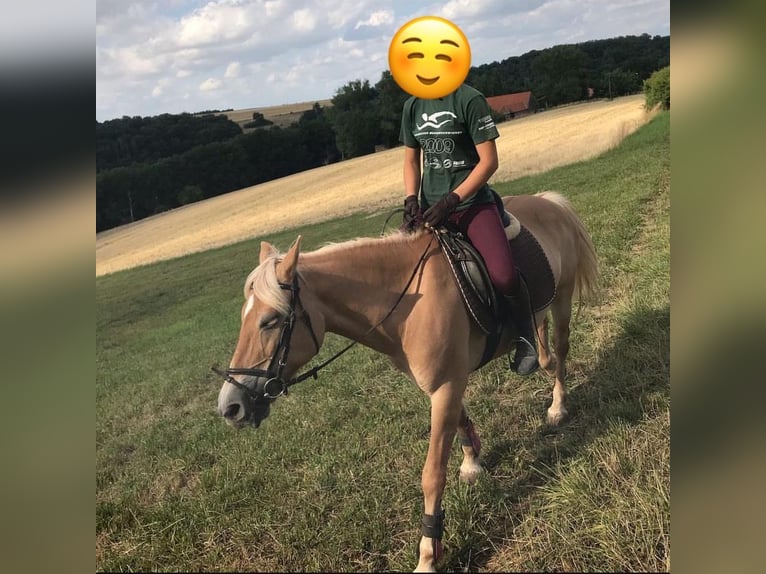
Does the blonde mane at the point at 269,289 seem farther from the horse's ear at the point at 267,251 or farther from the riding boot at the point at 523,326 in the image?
the riding boot at the point at 523,326

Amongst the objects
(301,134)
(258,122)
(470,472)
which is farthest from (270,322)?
(258,122)

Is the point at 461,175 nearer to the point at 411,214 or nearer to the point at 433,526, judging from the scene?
the point at 411,214

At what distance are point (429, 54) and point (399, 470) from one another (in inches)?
111

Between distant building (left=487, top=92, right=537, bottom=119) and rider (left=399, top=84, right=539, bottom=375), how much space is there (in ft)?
107

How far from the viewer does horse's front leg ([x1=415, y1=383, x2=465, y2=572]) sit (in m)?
2.61

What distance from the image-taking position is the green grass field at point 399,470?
8.76 ft

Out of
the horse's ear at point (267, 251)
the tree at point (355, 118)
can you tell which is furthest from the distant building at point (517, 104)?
the horse's ear at point (267, 251)

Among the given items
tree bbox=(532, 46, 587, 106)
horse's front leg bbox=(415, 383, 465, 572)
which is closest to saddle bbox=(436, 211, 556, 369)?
horse's front leg bbox=(415, 383, 465, 572)

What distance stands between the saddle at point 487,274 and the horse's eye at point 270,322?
111 cm

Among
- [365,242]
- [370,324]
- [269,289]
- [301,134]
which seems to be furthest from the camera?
[301,134]

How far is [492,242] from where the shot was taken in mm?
2971
